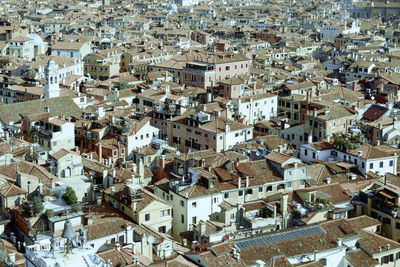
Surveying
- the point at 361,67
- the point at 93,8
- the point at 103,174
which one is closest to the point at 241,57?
the point at 361,67

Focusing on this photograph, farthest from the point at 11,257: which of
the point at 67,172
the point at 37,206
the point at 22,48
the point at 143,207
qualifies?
the point at 22,48

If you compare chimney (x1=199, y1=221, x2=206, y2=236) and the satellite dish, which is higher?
the satellite dish

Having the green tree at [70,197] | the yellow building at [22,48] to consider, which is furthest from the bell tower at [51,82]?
the yellow building at [22,48]

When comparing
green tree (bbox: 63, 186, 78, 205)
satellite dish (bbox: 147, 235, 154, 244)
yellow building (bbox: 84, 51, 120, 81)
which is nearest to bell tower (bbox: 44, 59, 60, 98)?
yellow building (bbox: 84, 51, 120, 81)

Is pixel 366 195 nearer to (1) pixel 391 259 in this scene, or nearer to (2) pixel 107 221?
(1) pixel 391 259

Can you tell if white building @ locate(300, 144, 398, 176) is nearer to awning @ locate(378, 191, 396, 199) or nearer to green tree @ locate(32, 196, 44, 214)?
awning @ locate(378, 191, 396, 199)

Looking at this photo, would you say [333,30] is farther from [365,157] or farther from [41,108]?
[365,157]

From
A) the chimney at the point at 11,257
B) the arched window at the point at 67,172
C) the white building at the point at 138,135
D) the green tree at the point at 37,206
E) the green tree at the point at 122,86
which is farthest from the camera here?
the green tree at the point at 122,86

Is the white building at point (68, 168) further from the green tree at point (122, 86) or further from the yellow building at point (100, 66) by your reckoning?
the yellow building at point (100, 66)

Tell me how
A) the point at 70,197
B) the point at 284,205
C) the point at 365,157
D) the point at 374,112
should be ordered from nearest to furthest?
the point at 70,197
the point at 284,205
the point at 365,157
the point at 374,112
